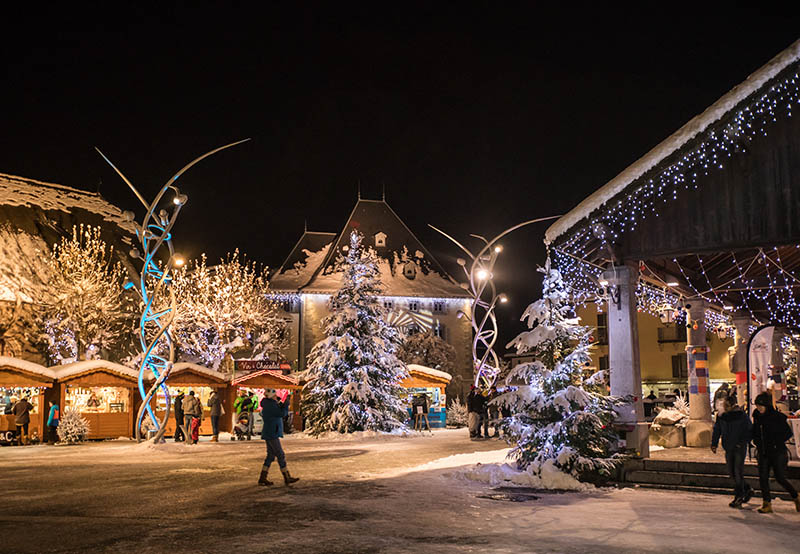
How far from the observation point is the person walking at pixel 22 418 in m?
25.9

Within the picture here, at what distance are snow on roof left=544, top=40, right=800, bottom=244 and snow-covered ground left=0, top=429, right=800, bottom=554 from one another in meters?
5.15

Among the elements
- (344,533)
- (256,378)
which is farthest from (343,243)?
(344,533)

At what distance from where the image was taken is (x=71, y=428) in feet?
89.6

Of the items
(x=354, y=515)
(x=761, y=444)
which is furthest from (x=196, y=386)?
(x=761, y=444)

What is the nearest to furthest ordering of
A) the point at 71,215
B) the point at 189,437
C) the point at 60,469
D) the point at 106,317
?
the point at 60,469
the point at 189,437
the point at 106,317
the point at 71,215

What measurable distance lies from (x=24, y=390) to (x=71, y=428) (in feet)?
7.57

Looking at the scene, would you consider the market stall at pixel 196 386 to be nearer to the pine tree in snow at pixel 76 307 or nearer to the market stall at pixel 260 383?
the market stall at pixel 260 383

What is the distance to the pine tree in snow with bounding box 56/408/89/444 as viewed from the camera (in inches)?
1071

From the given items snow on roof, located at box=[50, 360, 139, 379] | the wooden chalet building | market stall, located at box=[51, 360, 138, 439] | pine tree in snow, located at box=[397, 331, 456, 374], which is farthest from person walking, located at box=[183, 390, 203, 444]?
the wooden chalet building

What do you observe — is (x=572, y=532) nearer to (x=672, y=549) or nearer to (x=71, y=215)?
(x=672, y=549)

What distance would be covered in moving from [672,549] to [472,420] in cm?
1814

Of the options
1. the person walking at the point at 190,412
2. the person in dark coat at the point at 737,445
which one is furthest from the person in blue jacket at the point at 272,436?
the person walking at the point at 190,412

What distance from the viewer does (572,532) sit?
8969 mm

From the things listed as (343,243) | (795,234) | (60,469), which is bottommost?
(60,469)
